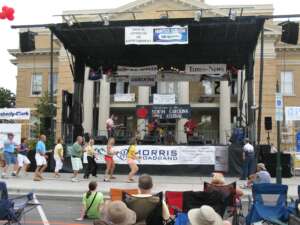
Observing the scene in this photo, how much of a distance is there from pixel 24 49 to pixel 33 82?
35709mm

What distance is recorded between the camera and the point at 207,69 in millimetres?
26172

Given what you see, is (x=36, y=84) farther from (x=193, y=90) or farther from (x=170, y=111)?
(x=170, y=111)

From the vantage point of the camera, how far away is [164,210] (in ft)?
23.4

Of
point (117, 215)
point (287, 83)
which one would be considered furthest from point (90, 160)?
point (287, 83)

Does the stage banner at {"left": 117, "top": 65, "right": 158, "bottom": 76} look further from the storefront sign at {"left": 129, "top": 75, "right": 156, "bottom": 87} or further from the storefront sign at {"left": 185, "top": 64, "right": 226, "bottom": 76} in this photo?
the storefront sign at {"left": 185, "top": 64, "right": 226, "bottom": 76}

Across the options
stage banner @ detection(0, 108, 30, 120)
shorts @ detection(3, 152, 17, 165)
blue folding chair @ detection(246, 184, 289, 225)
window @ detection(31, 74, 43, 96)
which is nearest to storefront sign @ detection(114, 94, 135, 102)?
window @ detection(31, 74, 43, 96)

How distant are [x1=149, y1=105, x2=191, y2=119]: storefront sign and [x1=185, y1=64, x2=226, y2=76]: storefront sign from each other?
18.5 metres

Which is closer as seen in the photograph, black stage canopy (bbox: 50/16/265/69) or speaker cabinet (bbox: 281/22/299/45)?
speaker cabinet (bbox: 281/22/299/45)

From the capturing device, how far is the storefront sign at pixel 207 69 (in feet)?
85.6

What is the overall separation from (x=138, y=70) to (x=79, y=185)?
9.67 metres

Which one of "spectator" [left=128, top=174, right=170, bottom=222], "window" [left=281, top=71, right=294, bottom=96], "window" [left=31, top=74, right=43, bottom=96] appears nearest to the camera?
"spectator" [left=128, top=174, right=170, bottom=222]

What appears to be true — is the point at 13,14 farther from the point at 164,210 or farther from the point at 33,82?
the point at 33,82

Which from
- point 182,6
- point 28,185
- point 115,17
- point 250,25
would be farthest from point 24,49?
point 182,6

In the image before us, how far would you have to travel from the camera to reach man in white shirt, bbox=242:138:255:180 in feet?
68.4
